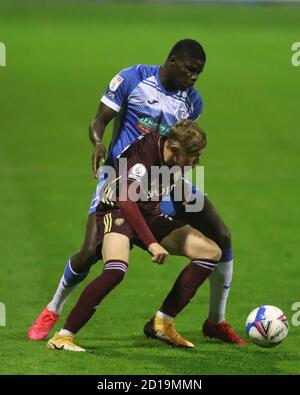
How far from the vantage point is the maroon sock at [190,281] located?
32.4ft

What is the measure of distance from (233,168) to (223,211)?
17.8 feet

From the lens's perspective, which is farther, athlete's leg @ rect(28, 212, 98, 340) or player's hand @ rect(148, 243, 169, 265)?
athlete's leg @ rect(28, 212, 98, 340)

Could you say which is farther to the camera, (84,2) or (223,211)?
(84,2)

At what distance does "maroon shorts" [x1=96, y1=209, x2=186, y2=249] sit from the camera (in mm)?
9469

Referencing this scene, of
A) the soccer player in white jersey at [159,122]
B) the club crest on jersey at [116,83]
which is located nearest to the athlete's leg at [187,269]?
the soccer player in white jersey at [159,122]

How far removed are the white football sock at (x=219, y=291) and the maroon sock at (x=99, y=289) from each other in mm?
1326

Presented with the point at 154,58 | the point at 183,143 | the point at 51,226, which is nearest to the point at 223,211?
the point at 51,226

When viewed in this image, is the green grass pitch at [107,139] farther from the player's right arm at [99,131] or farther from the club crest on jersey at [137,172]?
the player's right arm at [99,131]

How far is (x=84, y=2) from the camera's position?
48.8m

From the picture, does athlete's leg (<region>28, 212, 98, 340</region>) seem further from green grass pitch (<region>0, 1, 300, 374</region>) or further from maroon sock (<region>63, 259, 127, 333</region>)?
maroon sock (<region>63, 259, 127, 333</region>)

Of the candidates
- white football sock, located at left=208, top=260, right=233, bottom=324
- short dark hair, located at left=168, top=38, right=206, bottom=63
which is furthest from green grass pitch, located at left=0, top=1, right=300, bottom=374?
short dark hair, located at left=168, top=38, right=206, bottom=63

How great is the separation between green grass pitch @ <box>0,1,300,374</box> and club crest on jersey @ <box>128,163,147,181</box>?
1538 mm

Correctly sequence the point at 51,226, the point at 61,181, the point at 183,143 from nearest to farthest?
the point at 183,143, the point at 51,226, the point at 61,181
